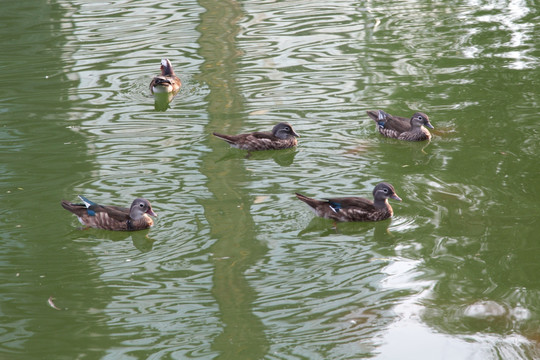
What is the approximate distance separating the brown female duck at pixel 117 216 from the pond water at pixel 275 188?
0.38ft

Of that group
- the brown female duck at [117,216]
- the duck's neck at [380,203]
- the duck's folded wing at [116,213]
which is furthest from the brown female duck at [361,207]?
the duck's folded wing at [116,213]

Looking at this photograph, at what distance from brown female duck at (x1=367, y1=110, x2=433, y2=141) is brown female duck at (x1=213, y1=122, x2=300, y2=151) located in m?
1.11

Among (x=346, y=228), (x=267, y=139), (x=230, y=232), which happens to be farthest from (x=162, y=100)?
(x=346, y=228)

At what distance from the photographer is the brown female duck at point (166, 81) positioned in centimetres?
1194

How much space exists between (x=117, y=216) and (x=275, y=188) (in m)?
1.74

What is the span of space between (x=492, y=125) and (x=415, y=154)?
3.83 ft

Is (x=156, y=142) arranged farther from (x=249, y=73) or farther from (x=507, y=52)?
(x=507, y=52)

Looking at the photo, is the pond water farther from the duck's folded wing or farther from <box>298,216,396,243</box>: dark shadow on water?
the duck's folded wing

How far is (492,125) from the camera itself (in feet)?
34.0

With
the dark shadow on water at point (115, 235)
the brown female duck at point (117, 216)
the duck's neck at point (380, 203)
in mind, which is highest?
the brown female duck at point (117, 216)

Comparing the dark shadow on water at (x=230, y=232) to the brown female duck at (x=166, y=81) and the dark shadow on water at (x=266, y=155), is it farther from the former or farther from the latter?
the brown female duck at (x=166, y=81)

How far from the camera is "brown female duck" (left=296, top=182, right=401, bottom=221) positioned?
26.6 feet

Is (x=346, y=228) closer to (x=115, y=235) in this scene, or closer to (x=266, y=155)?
(x=266, y=155)

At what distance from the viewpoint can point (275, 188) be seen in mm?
8938
